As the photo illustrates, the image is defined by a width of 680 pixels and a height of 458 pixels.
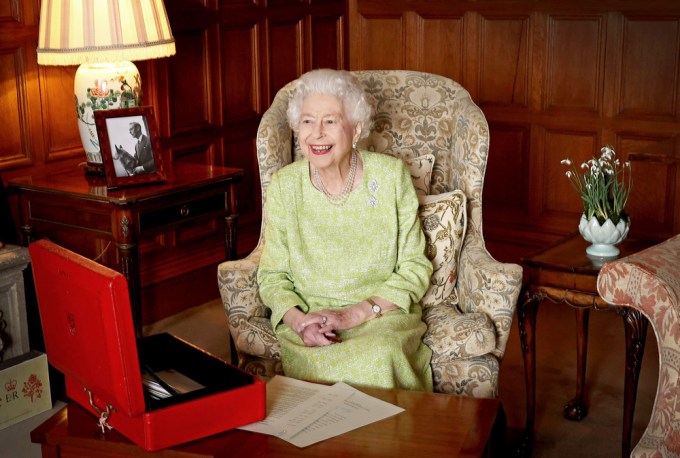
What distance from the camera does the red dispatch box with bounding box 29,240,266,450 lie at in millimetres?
1710

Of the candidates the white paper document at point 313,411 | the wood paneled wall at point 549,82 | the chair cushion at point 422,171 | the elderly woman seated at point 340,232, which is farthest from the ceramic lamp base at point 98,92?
the wood paneled wall at point 549,82

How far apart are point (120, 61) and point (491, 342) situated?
155cm

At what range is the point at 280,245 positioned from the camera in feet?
8.50

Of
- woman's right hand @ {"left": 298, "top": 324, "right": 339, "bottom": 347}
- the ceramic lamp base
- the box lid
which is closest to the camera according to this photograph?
the box lid

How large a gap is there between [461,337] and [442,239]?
0.34 metres

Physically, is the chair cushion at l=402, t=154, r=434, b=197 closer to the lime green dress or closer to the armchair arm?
the lime green dress

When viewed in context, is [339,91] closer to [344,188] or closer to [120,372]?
[344,188]

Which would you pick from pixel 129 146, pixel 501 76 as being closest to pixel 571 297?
pixel 129 146

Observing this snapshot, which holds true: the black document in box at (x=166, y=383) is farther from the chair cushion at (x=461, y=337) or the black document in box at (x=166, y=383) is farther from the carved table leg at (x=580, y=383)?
the carved table leg at (x=580, y=383)

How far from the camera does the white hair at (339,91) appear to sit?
2.56 metres

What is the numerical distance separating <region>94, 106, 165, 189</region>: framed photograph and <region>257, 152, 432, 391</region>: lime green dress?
2.08 feet

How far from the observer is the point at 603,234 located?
8.89 ft

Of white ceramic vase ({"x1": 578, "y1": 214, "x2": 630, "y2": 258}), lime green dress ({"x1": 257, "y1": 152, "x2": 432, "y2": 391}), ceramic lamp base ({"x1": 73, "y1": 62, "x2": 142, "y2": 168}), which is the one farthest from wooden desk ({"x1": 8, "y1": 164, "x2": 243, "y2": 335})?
white ceramic vase ({"x1": 578, "y1": 214, "x2": 630, "y2": 258})

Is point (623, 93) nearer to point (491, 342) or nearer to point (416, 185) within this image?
point (416, 185)
